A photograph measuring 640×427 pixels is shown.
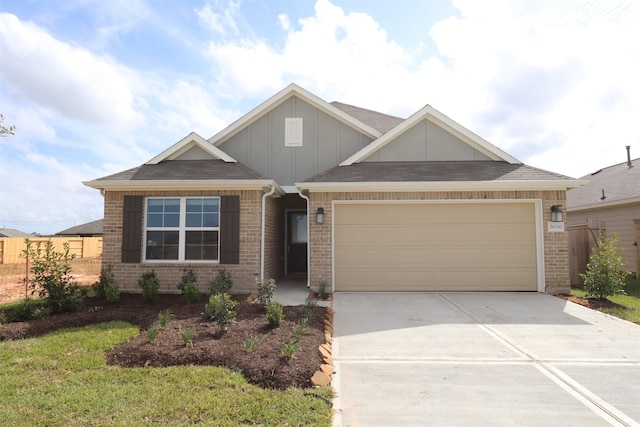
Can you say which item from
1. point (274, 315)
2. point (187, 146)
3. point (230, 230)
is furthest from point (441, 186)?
point (187, 146)

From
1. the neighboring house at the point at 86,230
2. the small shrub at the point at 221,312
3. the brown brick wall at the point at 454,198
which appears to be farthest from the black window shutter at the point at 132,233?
the neighboring house at the point at 86,230

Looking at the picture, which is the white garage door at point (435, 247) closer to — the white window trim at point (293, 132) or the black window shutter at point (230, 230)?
the black window shutter at point (230, 230)

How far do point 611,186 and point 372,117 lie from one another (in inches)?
399

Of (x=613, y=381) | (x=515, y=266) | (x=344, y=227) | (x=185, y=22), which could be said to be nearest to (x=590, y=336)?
(x=613, y=381)

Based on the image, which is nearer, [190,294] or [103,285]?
[190,294]

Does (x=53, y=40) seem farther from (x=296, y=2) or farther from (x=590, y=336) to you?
(x=590, y=336)

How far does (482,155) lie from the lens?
10.2 m

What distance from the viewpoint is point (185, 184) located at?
8734mm

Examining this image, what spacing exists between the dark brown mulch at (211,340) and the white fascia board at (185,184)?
116 inches

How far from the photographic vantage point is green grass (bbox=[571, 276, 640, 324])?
700 centimetres

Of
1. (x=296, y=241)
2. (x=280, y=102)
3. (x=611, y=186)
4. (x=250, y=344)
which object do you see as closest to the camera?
(x=250, y=344)

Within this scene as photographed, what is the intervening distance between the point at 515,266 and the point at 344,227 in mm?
4398

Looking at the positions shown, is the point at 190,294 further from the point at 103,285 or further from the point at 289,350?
the point at 289,350

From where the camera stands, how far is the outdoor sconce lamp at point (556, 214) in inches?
344
